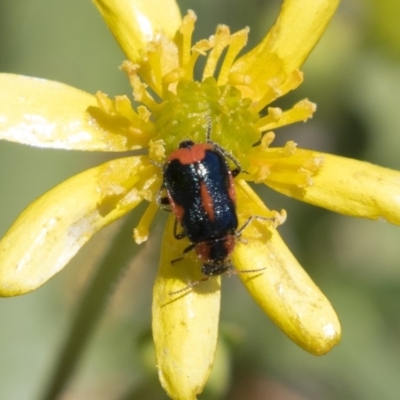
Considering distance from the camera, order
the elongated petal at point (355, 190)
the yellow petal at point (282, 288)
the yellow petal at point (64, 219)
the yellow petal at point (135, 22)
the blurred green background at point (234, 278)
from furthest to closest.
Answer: the blurred green background at point (234, 278) → the yellow petal at point (135, 22) → the elongated petal at point (355, 190) → the yellow petal at point (282, 288) → the yellow petal at point (64, 219)

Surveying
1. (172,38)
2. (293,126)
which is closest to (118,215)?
(172,38)

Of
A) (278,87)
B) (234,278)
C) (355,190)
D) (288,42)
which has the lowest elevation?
(234,278)

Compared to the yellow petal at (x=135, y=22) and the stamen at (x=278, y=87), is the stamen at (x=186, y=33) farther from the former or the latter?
the stamen at (x=278, y=87)

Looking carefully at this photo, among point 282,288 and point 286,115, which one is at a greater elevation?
point 286,115

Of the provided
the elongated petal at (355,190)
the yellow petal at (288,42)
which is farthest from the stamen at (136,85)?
the elongated petal at (355,190)

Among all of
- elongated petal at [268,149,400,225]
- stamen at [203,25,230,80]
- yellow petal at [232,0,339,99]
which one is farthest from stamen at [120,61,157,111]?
elongated petal at [268,149,400,225]

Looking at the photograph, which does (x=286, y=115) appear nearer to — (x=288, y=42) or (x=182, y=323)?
(x=288, y=42)

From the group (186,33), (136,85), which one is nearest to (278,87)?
(186,33)

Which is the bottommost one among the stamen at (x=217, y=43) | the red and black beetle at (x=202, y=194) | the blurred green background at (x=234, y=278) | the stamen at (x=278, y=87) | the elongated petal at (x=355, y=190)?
the blurred green background at (x=234, y=278)
